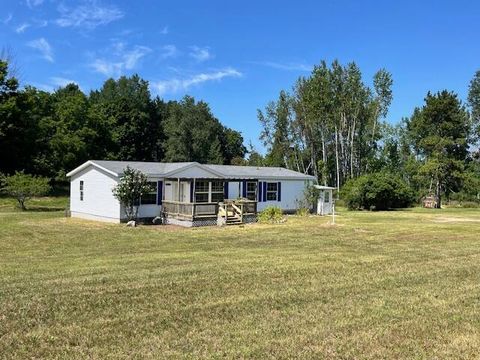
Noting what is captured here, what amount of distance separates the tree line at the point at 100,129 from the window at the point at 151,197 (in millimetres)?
21215

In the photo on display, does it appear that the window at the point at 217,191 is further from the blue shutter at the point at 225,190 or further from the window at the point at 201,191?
the window at the point at 201,191

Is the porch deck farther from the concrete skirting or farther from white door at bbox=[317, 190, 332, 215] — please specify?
white door at bbox=[317, 190, 332, 215]

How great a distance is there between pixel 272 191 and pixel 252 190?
5.04ft

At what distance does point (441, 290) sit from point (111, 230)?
13.7m

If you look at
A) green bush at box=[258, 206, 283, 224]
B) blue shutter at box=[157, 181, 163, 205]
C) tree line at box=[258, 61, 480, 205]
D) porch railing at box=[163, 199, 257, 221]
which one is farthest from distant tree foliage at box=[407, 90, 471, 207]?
blue shutter at box=[157, 181, 163, 205]

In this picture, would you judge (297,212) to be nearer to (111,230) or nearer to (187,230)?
(187,230)

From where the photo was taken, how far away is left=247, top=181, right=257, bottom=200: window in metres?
27.4

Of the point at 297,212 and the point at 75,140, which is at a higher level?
the point at 75,140

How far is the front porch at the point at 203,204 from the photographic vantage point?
21438 millimetres

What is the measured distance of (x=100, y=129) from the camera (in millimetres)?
51938

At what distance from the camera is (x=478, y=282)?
28.7 ft

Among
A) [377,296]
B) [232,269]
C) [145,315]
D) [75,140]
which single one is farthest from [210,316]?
Result: [75,140]

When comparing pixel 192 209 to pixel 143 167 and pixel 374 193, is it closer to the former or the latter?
pixel 143 167

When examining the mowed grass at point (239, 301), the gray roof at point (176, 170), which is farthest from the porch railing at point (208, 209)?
the mowed grass at point (239, 301)
